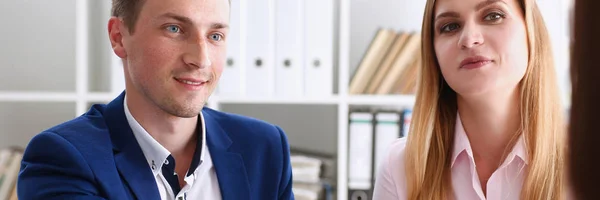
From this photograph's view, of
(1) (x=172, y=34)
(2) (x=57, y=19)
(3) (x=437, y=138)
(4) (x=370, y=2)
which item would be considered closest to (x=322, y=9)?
(4) (x=370, y=2)

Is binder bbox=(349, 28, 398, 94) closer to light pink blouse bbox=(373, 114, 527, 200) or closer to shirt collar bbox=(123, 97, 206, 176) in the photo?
light pink blouse bbox=(373, 114, 527, 200)

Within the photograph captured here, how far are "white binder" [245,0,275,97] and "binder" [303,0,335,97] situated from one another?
13 cm

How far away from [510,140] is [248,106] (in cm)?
152

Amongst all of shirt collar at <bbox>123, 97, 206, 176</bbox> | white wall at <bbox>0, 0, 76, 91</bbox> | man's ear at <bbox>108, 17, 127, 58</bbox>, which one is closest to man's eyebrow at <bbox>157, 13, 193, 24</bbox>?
man's ear at <bbox>108, 17, 127, 58</bbox>

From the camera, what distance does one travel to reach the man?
4.13 ft

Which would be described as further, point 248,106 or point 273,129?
point 248,106

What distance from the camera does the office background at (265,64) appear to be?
2346mm

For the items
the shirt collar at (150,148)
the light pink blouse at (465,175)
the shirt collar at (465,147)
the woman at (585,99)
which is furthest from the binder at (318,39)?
the woman at (585,99)

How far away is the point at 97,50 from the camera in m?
2.57

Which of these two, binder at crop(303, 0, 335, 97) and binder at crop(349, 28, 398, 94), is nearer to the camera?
binder at crop(303, 0, 335, 97)

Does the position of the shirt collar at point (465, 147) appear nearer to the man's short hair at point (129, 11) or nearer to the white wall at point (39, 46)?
the man's short hair at point (129, 11)

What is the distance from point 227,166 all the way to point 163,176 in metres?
0.14

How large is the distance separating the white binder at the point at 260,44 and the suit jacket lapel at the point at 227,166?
0.91 meters

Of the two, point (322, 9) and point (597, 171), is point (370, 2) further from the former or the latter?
point (597, 171)
